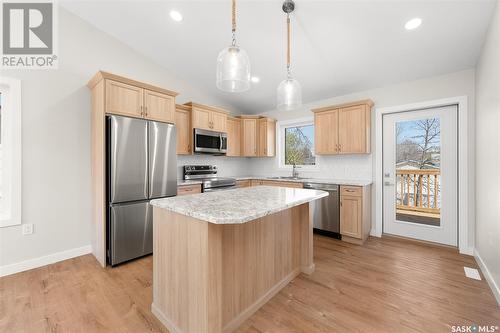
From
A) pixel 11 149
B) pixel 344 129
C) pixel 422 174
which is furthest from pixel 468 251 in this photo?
pixel 11 149

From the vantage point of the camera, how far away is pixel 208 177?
4.42 meters

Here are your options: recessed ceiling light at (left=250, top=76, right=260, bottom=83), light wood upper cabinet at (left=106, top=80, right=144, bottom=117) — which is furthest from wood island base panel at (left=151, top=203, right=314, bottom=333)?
recessed ceiling light at (left=250, top=76, right=260, bottom=83)

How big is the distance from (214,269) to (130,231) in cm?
191

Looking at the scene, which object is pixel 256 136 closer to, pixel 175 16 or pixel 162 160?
pixel 162 160

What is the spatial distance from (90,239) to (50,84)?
2134 mm

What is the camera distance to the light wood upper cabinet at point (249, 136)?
16.1 feet

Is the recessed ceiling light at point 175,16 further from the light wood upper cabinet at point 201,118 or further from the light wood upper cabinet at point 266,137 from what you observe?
the light wood upper cabinet at point 266,137

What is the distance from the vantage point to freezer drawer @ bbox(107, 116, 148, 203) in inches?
102

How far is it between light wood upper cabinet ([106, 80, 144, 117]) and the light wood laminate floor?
1.94 metres

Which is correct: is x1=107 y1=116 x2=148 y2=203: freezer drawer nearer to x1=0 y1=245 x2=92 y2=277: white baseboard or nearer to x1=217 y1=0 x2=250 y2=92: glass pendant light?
x1=0 y1=245 x2=92 y2=277: white baseboard

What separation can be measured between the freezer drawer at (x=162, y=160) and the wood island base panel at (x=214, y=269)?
4.50ft

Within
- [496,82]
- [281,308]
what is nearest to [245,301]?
[281,308]

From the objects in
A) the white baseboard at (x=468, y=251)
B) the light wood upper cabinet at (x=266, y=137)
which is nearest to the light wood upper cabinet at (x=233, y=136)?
the light wood upper cabinet at (x=266, y=137)

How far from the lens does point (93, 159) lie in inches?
116
